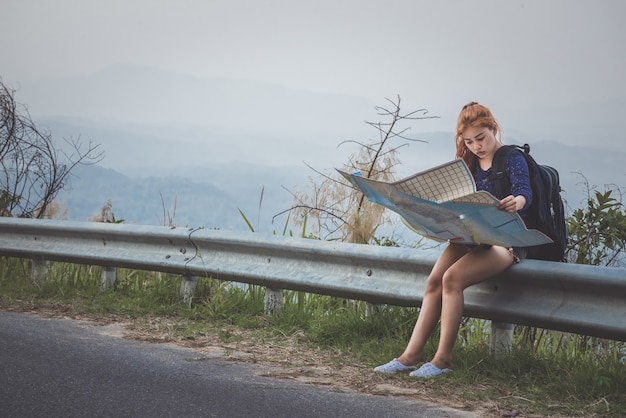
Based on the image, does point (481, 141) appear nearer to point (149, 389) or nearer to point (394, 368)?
Answer: point (394, 368)

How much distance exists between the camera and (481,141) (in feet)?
15.5

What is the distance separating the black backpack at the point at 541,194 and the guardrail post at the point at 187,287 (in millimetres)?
2909

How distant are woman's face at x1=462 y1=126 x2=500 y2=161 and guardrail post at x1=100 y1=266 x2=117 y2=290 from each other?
12.3 ft

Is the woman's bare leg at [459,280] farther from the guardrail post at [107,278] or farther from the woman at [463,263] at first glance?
the guardrail post at [107,278]

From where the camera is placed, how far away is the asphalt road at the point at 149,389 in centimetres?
357

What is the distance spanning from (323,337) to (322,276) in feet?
1.44

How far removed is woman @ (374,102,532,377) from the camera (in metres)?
4.59

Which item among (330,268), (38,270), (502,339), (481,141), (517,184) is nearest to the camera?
(517,184)

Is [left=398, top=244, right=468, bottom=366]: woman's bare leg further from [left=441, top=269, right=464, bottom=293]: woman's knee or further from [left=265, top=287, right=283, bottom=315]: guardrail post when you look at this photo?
[left=265, top=287, right=283, bottom=315]: guardrail post

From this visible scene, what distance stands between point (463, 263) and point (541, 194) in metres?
0.53

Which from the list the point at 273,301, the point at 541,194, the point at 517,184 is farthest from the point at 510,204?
the point at 273,301

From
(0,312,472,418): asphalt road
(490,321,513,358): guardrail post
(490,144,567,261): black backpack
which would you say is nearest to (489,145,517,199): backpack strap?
(490,144,567,261): black backpack

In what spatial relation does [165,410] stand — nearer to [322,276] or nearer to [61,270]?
[322,276]

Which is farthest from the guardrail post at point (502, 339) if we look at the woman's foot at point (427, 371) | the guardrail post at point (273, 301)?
the guardrail post at point (273, 301)
